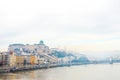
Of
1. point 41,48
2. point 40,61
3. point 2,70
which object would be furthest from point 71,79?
point 41,48

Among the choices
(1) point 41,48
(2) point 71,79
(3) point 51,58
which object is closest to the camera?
(2) point 71,79

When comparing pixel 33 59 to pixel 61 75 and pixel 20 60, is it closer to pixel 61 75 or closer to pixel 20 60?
pixel 20 60

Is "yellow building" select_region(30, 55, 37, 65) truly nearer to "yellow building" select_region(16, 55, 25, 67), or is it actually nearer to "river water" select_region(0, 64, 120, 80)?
"yellow building" select_region(16, 55, 25, 67)

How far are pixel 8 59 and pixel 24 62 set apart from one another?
31.5 feet

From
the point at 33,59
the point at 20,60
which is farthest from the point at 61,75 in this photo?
the point at 33,59

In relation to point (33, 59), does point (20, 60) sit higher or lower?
lower

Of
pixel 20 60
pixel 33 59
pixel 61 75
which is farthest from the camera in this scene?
pixel 33 59

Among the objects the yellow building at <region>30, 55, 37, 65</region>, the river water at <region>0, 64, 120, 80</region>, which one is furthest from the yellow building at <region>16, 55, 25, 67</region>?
the river water at <region>0, 64, 120, 80</region>

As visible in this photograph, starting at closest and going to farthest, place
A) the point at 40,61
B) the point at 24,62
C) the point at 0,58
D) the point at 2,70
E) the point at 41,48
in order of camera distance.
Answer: the point at 2,70
the point at 0,58
the point at 24,62
the point at 40,61
the point at 41,48

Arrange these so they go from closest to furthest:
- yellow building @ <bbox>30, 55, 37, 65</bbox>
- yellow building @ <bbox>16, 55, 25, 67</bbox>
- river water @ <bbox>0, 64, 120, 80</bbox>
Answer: river water @ <bbox>0, 64, 120, 80</bbox> < yellow building @ <bbox>16, 55, 25, 67</bbox> < yellow building @ <bbox>30, 55, 37, 65</bbox>

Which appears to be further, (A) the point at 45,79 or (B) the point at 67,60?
(B) the point at 67,60

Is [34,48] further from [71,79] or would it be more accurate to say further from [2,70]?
[71,79]

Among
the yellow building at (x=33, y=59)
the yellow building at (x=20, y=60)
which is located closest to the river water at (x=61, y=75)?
the yellow building at (x=20, y=60)

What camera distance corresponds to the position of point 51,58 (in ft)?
301
